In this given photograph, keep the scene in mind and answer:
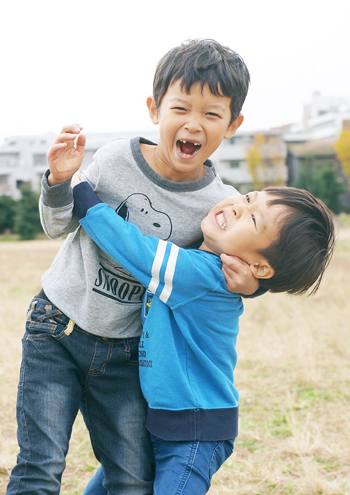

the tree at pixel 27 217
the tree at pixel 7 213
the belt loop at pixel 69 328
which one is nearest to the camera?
the belt loop at pixel 69 328

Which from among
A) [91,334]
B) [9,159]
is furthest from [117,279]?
[9,159]

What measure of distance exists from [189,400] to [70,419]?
17.7 inches

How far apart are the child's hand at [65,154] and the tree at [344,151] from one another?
4627cm

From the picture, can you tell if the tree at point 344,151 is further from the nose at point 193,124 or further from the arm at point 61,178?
the arm at point 61,178

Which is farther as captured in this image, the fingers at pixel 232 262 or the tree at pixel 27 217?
the tree at pixel 27 217

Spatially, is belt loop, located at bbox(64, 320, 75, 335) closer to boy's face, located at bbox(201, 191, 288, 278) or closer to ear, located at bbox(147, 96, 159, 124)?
boy's face, located at bbox(201, 191, 288, 278)

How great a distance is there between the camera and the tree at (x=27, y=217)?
30703 millimetres

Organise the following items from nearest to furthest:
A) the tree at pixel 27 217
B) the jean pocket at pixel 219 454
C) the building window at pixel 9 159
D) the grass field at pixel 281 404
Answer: the jean pocket at pixel 219 454
the grass field at pixel 281 404
the tree at pixel 27 217
the building window at pixel 9 159

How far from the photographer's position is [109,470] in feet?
6.45

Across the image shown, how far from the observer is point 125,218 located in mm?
1886

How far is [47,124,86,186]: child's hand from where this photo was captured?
5.41 feet

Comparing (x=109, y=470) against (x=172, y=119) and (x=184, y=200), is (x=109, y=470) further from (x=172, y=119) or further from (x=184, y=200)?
(x=172, y=119)

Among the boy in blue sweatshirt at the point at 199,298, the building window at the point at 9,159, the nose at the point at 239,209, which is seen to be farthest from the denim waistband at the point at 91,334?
the building window at the point at 9,159

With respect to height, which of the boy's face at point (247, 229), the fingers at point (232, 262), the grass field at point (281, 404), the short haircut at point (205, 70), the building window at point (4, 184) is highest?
the short haircut at point (205, 70)
